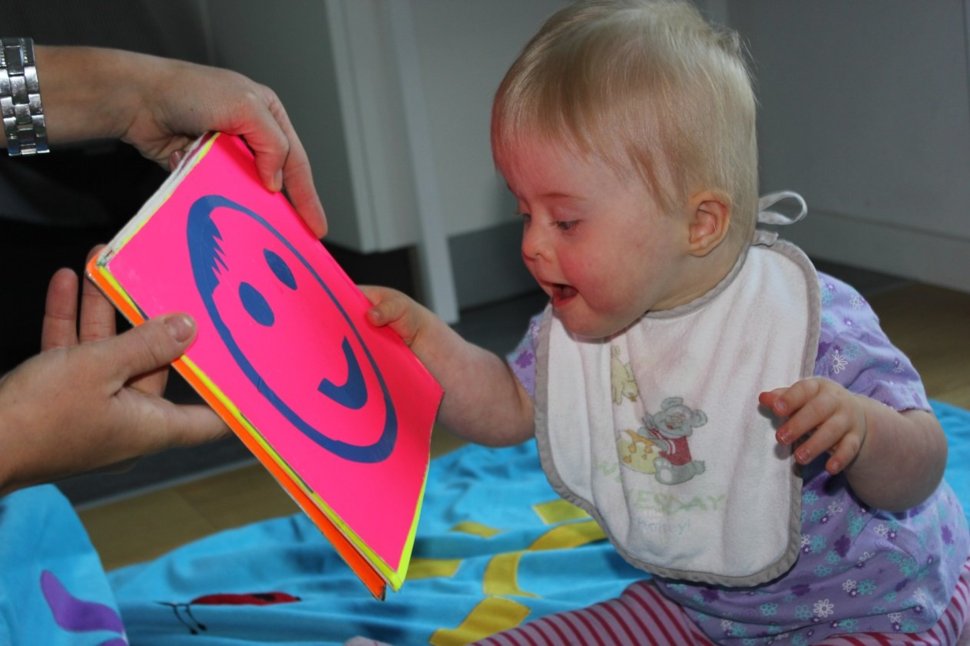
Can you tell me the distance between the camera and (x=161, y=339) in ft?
2.34

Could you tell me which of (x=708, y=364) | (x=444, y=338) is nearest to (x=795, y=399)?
(x=708, y=364)

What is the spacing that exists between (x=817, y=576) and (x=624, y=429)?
19 centimetres

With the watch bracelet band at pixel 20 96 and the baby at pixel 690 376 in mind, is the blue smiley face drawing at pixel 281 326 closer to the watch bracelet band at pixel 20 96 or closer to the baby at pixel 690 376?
the baby at pixel 690 376

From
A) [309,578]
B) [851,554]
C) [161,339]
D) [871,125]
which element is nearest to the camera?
[161,339]

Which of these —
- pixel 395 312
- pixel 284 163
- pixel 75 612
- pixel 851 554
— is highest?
pixel 284 163

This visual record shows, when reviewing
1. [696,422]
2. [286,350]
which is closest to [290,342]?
[286,350]

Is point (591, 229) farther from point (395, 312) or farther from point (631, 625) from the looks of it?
point (631, 625)

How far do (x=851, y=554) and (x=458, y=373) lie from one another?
1.14 feet

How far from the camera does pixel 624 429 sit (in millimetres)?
992

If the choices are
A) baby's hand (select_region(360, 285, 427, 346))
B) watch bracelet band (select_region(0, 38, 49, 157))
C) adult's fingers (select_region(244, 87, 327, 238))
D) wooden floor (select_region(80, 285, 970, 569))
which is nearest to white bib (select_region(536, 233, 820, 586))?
baby's hand (select_region(360, 285, 427, 346))

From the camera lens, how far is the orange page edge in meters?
0.70

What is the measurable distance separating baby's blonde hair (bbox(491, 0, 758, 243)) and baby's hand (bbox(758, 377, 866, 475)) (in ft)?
0.56

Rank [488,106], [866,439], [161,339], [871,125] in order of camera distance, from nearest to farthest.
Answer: [161,339] → [866,439] → [871,125] → [488,106]

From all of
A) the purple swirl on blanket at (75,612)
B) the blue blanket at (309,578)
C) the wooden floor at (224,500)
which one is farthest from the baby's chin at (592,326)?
the wooden floor at (224,500)
